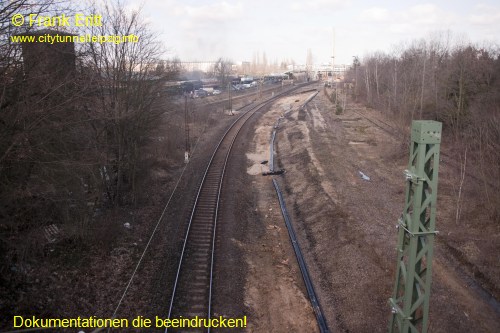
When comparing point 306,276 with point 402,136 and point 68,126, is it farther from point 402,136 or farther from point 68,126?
point 402,136

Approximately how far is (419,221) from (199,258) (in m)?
7.67

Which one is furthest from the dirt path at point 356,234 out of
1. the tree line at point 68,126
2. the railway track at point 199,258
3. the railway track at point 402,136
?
the tree line at point 68,126

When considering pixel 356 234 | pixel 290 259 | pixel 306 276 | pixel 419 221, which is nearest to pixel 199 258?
pixel 290 259

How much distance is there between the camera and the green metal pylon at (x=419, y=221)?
21.4 ft

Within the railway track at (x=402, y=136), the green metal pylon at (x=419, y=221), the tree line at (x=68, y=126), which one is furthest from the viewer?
the railway track at (x=402, y=136)

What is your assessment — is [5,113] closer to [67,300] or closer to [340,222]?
[67,300]

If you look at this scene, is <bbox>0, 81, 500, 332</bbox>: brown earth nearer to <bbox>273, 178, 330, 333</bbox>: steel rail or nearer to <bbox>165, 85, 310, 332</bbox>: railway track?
<bbox>273, 178, 330, 333</bbox>: steel rail

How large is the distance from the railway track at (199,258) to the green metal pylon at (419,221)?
4690mm

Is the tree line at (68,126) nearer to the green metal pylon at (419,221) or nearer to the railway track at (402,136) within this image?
the green metal pylon at (419,221)

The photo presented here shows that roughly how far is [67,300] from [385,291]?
8227 mm

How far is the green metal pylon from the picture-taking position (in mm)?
6523

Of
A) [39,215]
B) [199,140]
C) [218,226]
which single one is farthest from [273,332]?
[199,140]

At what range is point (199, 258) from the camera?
1269 centimetres

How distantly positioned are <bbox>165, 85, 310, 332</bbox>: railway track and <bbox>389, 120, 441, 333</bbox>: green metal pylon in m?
4.69
